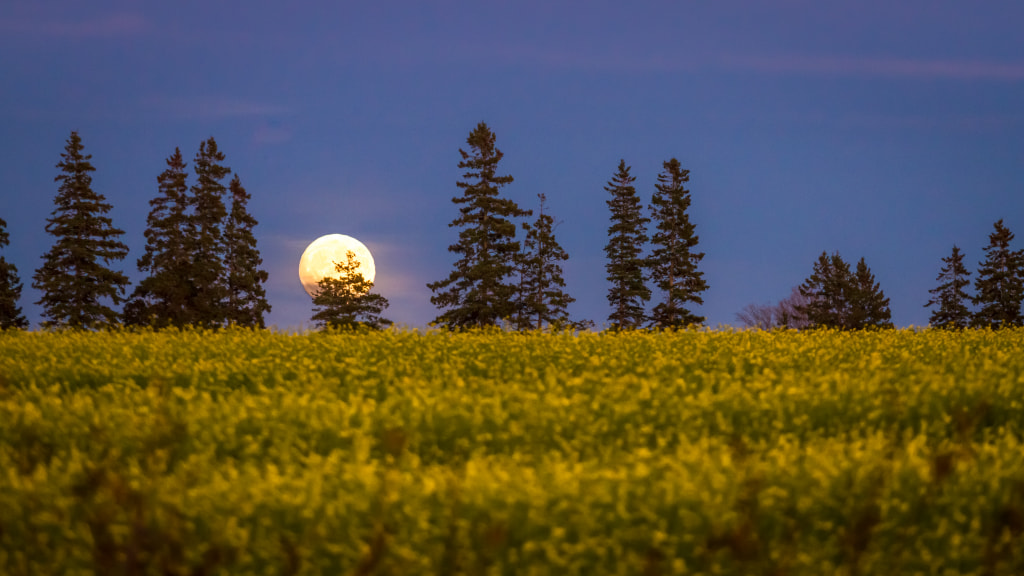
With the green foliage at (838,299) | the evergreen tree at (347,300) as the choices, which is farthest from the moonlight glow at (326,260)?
the green foliage at (838,299)

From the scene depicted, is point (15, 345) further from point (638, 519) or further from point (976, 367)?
point (976, 367)

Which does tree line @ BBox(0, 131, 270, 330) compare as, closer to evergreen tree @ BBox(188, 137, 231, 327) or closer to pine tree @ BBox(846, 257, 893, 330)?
evergreen tree @ BBox(188, 137, 231, 327)

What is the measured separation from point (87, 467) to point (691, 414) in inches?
229

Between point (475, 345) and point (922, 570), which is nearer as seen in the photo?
point (922, 570)

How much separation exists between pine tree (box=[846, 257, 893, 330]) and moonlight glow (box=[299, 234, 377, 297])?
30.0m

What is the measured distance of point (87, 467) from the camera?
287 inches

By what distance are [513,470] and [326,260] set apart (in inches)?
1701

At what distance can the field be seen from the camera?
590 centimetres

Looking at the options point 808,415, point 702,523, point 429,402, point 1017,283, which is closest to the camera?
point 702,523

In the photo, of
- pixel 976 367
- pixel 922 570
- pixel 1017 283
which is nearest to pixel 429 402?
pixel 922 570

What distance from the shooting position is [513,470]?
6.94 meters

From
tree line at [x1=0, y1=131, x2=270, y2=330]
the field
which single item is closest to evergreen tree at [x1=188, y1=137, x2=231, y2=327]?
tree line at [x1=0, y1=131, x2=270, y2=330]

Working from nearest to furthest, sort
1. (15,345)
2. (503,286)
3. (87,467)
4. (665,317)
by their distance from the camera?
(87,467) < (15,345) < (503,286) < (665,317)

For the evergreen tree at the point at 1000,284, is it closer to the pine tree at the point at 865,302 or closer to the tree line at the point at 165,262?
the pine tree at the point at 865,302
